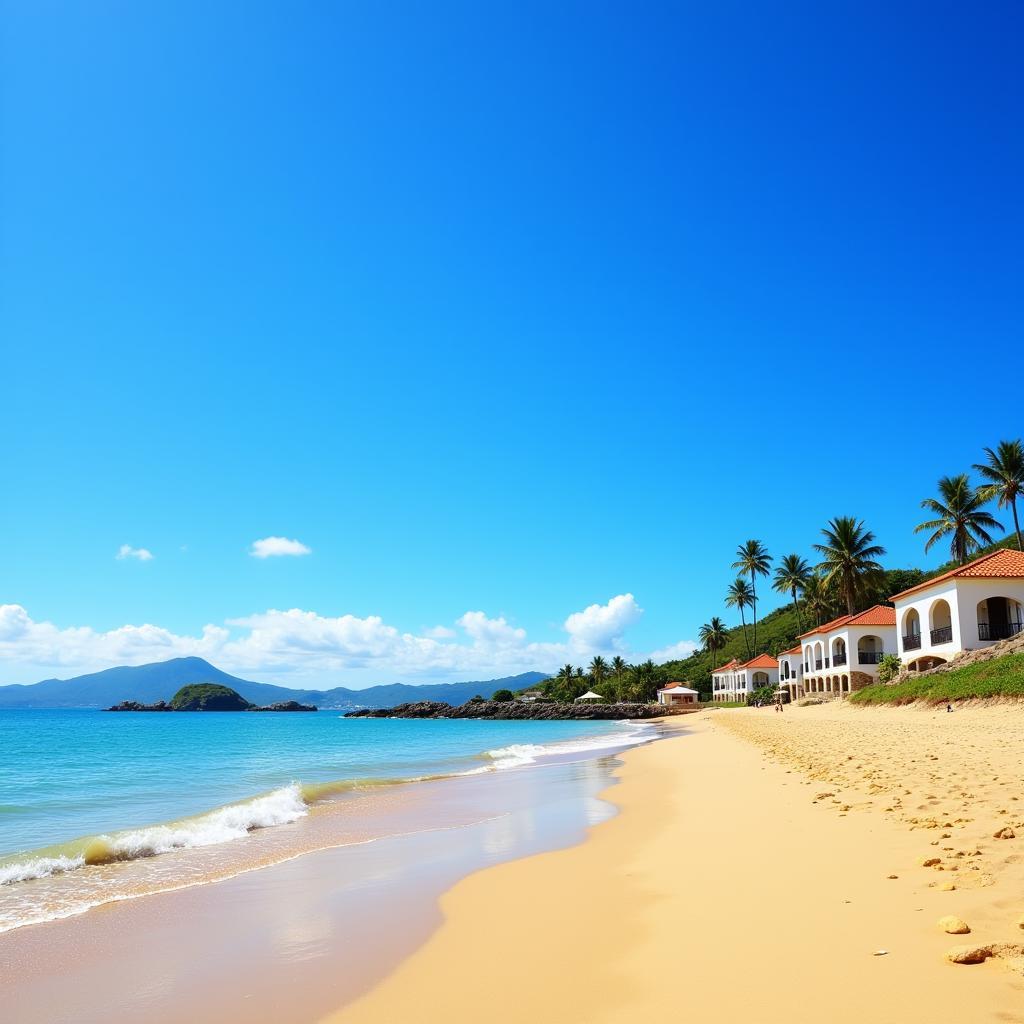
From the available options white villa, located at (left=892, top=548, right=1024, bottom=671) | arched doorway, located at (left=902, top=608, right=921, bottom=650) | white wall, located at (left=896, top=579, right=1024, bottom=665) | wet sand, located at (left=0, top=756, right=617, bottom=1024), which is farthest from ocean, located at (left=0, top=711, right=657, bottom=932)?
arched doorway, located at (left=902, top=608, right=921, bottom=650)

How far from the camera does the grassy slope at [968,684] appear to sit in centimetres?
2019

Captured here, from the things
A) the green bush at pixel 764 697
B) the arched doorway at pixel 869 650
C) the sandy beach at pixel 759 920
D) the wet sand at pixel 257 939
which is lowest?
the green bush at pixel 764 697

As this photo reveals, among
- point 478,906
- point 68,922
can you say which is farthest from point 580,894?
point 68,922

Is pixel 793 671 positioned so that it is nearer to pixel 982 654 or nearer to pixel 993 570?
pixel 993 570

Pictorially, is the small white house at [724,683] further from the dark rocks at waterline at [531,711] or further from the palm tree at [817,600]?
the palm tree at [817,600]

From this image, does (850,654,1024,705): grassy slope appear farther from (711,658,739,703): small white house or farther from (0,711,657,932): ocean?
(711,658,739,703): small white house

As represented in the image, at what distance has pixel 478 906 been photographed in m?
6.19

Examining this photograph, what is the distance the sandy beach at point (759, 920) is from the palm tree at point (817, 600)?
56279 millimetres

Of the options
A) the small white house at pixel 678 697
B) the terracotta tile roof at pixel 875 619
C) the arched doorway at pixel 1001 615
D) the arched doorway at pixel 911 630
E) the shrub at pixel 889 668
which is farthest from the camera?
the small white house at pixel 678 697

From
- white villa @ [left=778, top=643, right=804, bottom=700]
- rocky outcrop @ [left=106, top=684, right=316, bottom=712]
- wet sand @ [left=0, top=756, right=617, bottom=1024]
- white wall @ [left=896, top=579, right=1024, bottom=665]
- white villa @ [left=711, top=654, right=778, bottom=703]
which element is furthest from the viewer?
rocky outcrop @ [left=106, top=684, right=316, bottom=712]

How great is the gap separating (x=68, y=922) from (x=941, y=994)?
711 cm

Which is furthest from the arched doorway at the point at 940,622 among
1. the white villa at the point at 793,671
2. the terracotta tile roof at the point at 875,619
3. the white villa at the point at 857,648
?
the white villa at the point at 793,671

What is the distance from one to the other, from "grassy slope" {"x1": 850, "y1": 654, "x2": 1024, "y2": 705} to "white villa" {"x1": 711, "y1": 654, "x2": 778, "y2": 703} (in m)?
37.8

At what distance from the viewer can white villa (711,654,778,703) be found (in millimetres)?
66000
